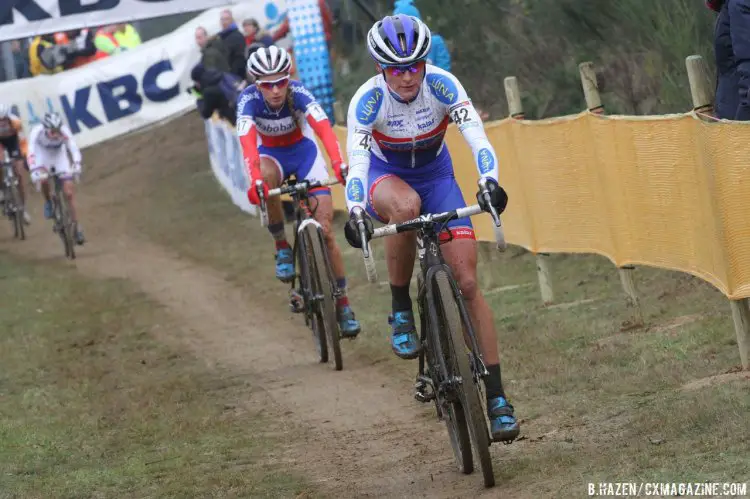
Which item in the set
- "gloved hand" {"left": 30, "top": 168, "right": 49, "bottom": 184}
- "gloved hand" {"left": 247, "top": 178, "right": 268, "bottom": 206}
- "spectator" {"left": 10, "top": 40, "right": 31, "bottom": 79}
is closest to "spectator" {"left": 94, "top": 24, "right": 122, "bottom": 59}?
"spectator" {"left": 10, "top": 40, "right": 31, "bottom": 79}

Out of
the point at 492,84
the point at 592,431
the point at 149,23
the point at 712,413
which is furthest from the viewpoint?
the point at 149,23

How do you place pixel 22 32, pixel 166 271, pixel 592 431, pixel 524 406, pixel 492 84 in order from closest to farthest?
pixel 592 431
pixel 524 406
pixel 492 84
pixel 166 271
pixel 22 32

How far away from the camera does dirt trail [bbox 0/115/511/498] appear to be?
7320mm

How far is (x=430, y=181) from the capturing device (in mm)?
7500

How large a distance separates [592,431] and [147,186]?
22.9 m

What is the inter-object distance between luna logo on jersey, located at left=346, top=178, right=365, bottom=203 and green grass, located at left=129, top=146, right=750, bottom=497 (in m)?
A: 1.62

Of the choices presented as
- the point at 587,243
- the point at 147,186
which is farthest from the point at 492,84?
the point at 147,186

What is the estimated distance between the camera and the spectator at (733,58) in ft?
27.6

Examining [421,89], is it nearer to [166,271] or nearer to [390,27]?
[390,27]

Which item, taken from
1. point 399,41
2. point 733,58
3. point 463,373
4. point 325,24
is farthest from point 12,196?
point 463,373

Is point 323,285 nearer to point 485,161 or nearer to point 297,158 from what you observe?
point 297,158

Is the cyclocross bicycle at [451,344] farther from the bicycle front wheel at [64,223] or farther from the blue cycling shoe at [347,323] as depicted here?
the bicycle front wheel at [64,223]

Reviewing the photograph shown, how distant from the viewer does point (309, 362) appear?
11547 millimetres

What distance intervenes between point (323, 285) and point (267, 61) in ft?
6.46
